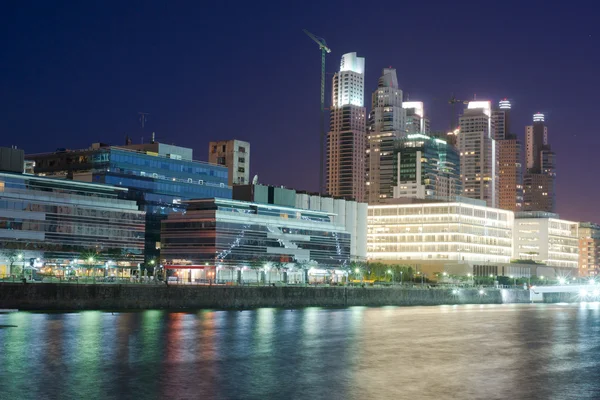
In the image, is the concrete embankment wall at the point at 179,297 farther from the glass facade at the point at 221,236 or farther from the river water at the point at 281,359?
the glass facade at the point at 221,236

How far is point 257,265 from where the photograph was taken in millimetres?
184375

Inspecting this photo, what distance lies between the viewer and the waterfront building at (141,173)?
183 m

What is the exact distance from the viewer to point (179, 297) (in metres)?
128

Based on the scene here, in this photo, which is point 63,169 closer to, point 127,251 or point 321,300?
point 127,251

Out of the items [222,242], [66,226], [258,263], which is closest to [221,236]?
[222,242]

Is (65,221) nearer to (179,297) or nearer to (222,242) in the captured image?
(222,242)

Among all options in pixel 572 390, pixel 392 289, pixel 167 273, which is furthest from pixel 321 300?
pixel 572 390

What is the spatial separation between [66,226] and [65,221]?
3.02 feet

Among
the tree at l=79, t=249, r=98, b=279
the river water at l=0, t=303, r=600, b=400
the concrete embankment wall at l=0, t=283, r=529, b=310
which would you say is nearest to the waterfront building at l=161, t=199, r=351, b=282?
the concrete embankment wall at l=0, t=283, r=529, b=310

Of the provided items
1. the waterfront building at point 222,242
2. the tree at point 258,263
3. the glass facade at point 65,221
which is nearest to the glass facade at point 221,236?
the waterfront building at point 222,242

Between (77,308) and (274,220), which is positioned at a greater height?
(274,220)

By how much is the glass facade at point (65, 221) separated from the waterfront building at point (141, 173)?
853 centimetres

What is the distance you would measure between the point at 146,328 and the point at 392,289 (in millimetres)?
90328

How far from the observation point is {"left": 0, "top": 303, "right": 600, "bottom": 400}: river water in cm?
5491
